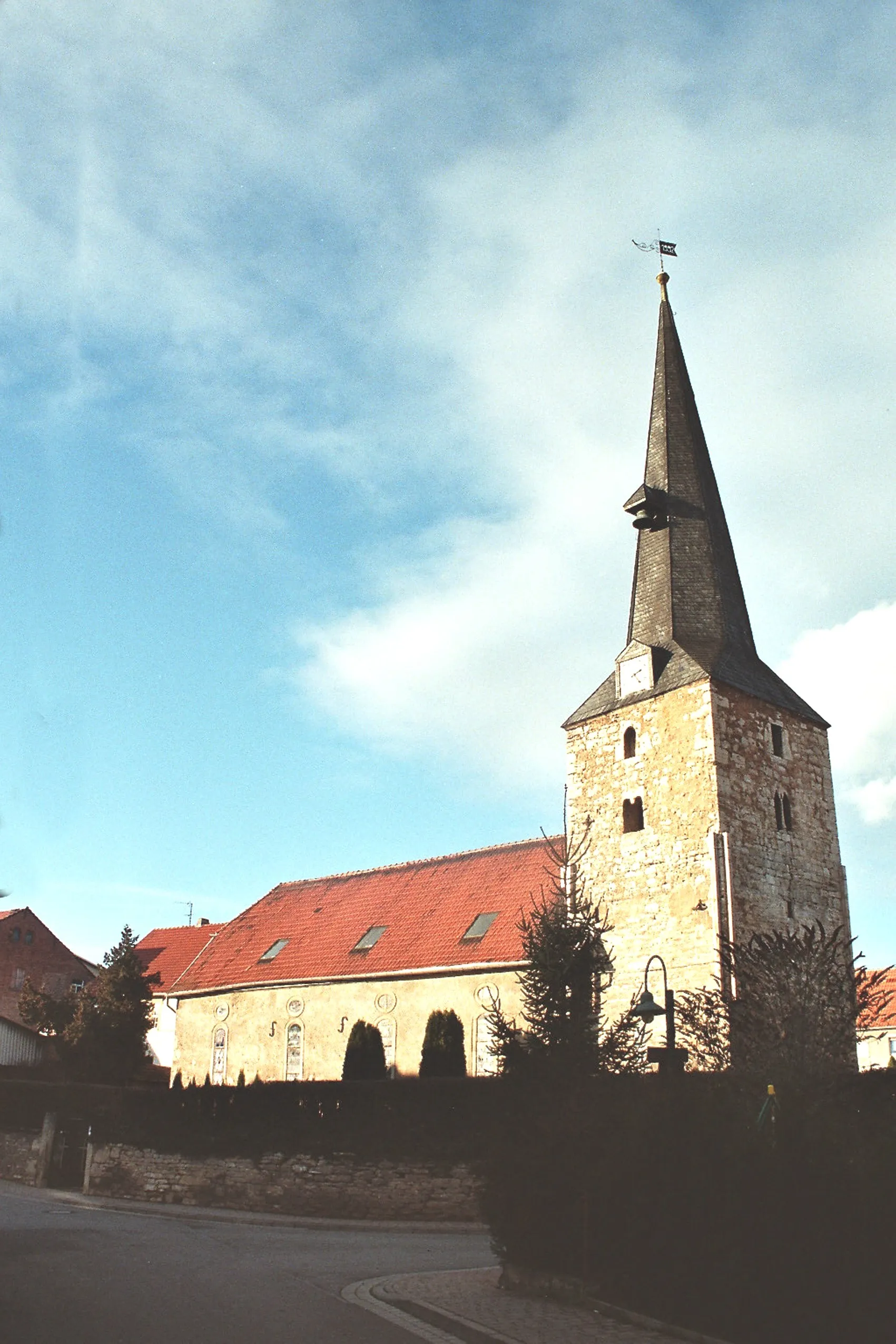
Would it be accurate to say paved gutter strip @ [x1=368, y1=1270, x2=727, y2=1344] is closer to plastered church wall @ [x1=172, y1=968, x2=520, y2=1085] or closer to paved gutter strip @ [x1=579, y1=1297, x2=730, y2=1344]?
paved gutter strip @ [x1=579, y1=1297, x2=730, y2=1344]

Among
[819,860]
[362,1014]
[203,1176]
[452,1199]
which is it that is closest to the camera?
[452,1199]

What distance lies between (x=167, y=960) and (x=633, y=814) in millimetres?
26301

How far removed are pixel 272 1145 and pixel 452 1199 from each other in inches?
148

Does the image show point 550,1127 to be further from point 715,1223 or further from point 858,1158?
point 858,1158

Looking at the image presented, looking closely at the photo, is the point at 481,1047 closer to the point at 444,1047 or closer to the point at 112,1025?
the point at 444,1047

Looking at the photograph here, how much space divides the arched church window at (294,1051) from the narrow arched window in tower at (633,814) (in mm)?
11938

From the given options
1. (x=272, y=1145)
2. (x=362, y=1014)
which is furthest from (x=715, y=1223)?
(x=362, y=1014)

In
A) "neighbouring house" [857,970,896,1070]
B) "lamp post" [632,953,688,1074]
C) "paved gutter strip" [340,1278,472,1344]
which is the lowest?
"paved gutter strip" [340,1278,472,1344]

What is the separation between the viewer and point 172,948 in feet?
154

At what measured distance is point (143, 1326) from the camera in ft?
30.4

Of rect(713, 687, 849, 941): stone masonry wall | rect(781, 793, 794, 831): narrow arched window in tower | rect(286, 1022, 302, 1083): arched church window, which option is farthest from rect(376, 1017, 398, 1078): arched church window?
rect(781, 793, 794, 831): narrow arched window in tower

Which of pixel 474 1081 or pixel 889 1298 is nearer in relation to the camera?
pixel 889 1298

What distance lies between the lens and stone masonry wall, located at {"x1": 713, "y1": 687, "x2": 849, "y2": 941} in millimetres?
24328

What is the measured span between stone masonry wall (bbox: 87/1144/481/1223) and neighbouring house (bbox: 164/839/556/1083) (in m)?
5.54
